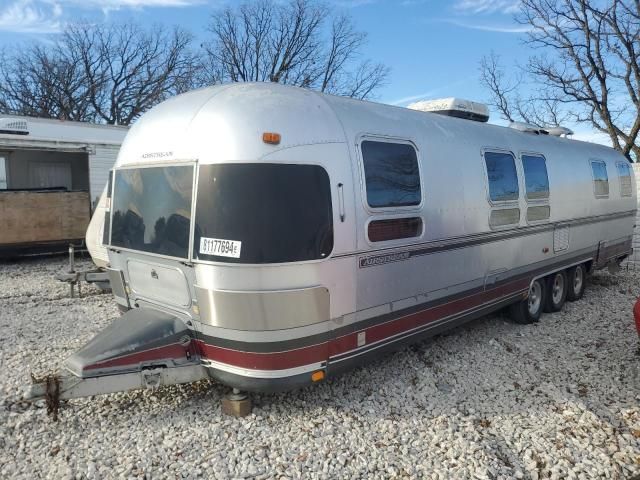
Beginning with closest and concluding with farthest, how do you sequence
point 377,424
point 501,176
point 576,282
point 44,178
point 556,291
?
point 377,424
point 501,176
point 556,291
point 576,282
point 44,178

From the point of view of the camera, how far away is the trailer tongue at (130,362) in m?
3.44

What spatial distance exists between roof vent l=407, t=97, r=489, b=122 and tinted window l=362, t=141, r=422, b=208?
1757 millimetres

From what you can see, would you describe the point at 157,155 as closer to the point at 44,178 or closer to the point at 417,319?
the point at 417,319

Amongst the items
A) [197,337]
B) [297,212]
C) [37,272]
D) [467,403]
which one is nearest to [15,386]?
[197,337]

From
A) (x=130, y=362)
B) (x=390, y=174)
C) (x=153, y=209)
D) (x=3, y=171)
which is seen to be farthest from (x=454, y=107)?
(x=3, y=171)

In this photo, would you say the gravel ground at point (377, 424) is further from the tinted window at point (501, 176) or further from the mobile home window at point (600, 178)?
the mobile home window at point (600, 178)

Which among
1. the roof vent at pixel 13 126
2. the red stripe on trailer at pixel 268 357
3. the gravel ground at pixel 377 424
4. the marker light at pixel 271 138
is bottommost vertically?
the gravel ground at pixel 377 424

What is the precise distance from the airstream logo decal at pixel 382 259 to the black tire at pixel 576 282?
4.59m

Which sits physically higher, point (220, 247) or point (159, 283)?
point (220, 247)

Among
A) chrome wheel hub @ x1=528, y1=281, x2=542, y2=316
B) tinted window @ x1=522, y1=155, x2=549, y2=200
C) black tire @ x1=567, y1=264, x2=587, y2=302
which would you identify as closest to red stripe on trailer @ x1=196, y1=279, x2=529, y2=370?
tinted window @ x1=522, y1=155, x2=549, y2=200

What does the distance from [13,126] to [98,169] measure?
1.98 meters

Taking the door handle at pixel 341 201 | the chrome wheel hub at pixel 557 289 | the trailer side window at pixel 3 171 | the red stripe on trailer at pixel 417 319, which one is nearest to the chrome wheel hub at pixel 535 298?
the chrome wheel hub at pixel 557 289

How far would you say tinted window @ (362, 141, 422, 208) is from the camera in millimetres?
3957

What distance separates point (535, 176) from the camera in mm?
6207
